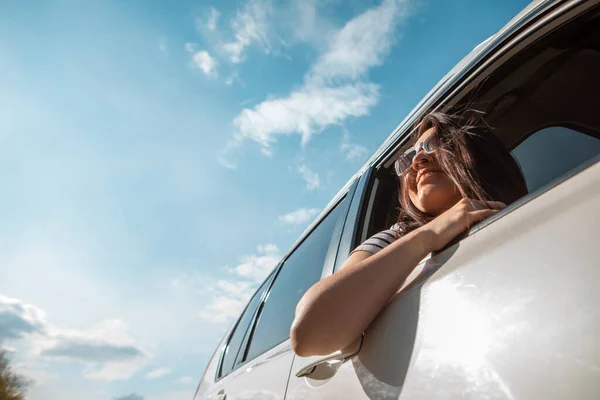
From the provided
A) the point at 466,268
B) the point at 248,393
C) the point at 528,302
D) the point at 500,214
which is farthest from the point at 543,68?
the point at 248,393

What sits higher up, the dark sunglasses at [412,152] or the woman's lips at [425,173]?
the dark sunglasses at [412,152]

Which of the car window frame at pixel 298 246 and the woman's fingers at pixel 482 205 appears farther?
the car window frame at pixel 298 246

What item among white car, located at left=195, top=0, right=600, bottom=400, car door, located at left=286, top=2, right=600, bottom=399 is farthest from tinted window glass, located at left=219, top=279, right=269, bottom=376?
car door, located at left=286, top=2, right=600, bottom=399

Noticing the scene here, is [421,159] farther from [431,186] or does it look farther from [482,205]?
[482,205]

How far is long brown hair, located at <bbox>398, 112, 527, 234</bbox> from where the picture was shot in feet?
4.49

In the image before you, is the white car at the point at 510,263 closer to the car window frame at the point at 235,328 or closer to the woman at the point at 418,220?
the woman at the point at 418,220

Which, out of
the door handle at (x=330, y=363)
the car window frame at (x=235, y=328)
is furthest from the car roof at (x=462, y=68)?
the car window frame at (x=235, y=328)

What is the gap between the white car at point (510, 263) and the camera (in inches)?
26.4

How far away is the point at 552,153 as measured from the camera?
1.30 m

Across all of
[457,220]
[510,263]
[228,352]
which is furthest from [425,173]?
[228,352]

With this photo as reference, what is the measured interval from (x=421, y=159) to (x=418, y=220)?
0.21m

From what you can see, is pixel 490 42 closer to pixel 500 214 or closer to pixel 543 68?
pixel 543 68

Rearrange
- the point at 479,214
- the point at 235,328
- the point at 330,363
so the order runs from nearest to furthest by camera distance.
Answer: the point at 479,214
the point at 330,363
the point at 235,328

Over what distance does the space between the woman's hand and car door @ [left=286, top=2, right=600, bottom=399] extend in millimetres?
46
